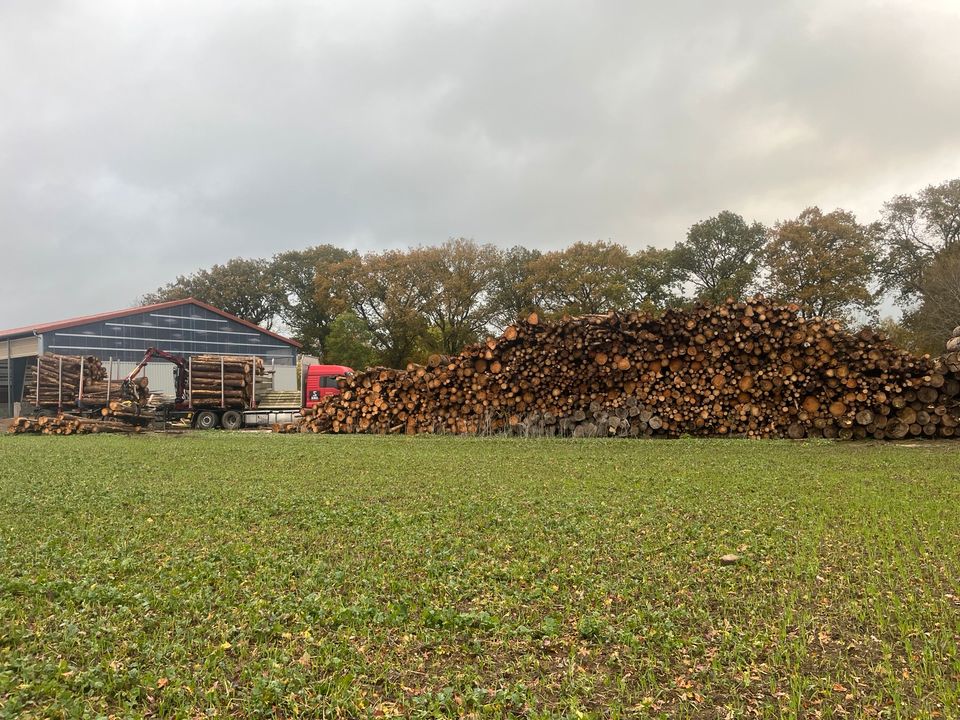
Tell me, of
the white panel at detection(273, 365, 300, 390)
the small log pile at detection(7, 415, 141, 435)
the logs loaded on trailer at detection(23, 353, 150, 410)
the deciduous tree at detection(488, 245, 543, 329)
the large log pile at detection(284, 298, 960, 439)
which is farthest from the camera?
the deciduous tree at detection(488, 245, 543, 329)

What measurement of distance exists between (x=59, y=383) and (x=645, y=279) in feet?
96.5

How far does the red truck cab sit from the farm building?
4.90m

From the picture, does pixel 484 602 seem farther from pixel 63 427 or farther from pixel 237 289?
pixel 237 289

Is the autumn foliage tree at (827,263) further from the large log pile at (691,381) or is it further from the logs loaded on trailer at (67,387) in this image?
the logs loaded on trailer at (67,387)

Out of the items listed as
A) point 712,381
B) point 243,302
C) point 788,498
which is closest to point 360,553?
point 788,498

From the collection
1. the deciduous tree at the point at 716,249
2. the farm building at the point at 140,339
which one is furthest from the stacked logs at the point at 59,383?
the deciduous tree at the point at 716,249

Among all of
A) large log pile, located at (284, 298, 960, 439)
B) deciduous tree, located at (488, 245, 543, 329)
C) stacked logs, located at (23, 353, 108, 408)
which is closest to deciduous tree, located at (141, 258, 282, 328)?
deciduous tree, located at (488, 245, 543, 329)

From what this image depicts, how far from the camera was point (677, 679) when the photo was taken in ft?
7.57

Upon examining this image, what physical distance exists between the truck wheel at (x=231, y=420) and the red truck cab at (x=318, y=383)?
2.66m

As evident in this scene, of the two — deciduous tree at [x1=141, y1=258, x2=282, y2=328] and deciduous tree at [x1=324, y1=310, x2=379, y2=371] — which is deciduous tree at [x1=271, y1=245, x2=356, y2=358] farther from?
deciduous tree at [x1=324, y1=310, x2=379, y2=371]

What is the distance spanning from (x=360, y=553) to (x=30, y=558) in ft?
6.50

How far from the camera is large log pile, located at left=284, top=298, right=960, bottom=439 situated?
12109 millimetres

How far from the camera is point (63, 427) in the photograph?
16.7 meters

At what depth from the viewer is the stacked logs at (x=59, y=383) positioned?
2108 cm
